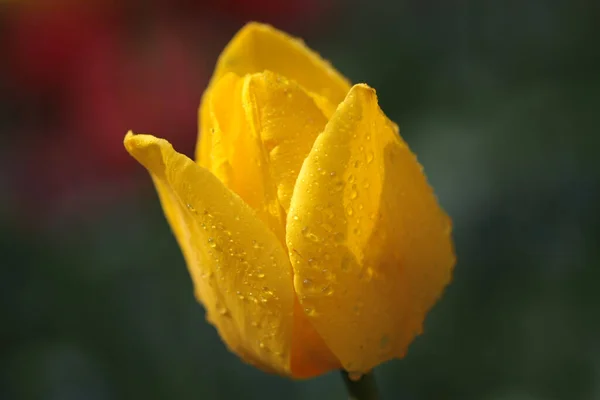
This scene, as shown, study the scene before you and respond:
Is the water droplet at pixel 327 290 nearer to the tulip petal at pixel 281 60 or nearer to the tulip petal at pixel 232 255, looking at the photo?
the tulip petal at pixel 232 255

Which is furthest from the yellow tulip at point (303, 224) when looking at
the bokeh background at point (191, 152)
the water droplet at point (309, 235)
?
the bokeh background at point (191, 152)

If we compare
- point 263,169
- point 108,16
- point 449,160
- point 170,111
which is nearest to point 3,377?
point 170,111

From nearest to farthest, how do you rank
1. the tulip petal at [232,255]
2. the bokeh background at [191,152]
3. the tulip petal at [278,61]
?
the tulip petal at [232,255] < the tulip petal at [278,61] < the bokeh background at [191,152]

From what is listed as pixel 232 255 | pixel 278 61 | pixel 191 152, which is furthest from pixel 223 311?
pixel 191 152

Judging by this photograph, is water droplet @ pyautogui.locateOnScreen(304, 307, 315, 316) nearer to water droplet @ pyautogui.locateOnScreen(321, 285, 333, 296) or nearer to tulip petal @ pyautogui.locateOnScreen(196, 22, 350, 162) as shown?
water droplet @ pyautogui.locateOnScreen(321, 285, 333, 296)

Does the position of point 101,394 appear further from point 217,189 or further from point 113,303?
point 217,189

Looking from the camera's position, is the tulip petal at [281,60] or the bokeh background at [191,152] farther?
the bokeh background at [191,152]

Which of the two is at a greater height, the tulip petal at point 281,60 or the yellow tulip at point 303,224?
the tulip petal at point 281,60
